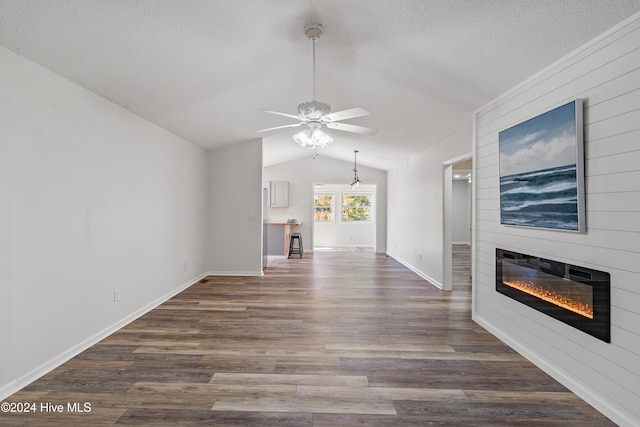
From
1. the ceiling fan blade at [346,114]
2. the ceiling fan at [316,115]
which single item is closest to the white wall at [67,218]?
the ceiling fan at [316,115]

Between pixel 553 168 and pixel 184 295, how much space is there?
4581mm

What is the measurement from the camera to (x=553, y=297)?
2.40 m

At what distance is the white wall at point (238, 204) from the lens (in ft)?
19.5

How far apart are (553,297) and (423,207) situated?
144 inches

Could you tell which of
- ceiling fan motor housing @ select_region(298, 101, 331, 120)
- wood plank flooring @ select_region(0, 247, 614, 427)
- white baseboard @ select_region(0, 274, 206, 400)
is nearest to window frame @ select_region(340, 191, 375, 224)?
wood plank flooring @ select_region(0, 247, 614, 427)

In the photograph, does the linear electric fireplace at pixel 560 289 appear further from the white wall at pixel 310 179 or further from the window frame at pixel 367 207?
the window frame at pixel 367 207

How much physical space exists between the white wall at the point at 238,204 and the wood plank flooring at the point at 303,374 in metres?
Answer: 1.89

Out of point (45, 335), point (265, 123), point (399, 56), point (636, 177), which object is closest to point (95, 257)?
point (45, 335)

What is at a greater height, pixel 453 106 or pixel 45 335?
pixel 453 106

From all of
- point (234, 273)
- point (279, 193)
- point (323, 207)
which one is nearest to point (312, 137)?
point (234, 273)

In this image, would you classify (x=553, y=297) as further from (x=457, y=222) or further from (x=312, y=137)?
(x=457, y=222)

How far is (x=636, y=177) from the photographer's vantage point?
5.92ft

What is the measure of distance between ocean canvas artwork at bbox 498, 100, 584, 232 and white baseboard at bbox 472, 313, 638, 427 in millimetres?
1052

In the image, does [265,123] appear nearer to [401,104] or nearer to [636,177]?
[401,104]
